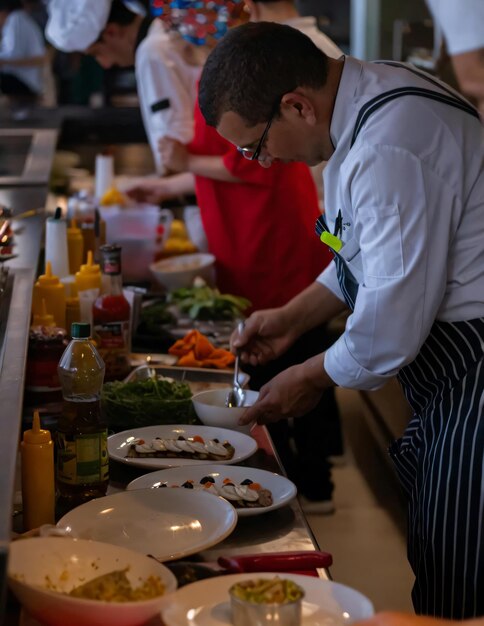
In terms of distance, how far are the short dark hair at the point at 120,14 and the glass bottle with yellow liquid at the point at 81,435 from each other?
3564mm

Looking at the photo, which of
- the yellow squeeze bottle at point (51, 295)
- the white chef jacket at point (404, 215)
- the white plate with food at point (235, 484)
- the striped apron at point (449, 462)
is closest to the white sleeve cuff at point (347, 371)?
the white chef jacket at point (404, 215)

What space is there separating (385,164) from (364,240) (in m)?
0.16

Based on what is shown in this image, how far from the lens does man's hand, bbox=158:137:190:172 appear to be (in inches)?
174

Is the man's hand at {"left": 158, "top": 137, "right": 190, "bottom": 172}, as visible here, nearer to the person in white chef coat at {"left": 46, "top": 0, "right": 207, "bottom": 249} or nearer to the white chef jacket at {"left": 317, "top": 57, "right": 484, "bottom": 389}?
the person in white chef coat at {"left": 46, "top": 0, "right": 207, "bottom": 249}

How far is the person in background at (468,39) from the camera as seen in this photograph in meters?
3.66

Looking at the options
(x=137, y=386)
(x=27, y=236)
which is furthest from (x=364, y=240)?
(x=27, y=236)

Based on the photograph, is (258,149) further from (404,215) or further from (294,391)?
(294,391)

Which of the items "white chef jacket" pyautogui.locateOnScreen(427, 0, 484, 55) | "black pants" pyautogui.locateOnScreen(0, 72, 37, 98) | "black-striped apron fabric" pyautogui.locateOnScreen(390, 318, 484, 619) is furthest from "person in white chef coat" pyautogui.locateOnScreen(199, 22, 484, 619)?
"black pants" pyautogui.locateOnScreen(0, 72, 37, 98)

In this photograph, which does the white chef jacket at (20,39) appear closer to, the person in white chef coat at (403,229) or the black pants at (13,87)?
the black pants at (13,87)

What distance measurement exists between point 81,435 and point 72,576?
446mm

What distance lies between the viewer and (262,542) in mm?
1915

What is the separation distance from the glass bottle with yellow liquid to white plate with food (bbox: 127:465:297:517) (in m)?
0.12

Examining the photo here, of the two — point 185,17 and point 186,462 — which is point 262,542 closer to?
point 186,462

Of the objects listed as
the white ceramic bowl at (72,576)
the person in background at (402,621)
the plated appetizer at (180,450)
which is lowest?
the plated appetizer at (180,450)
